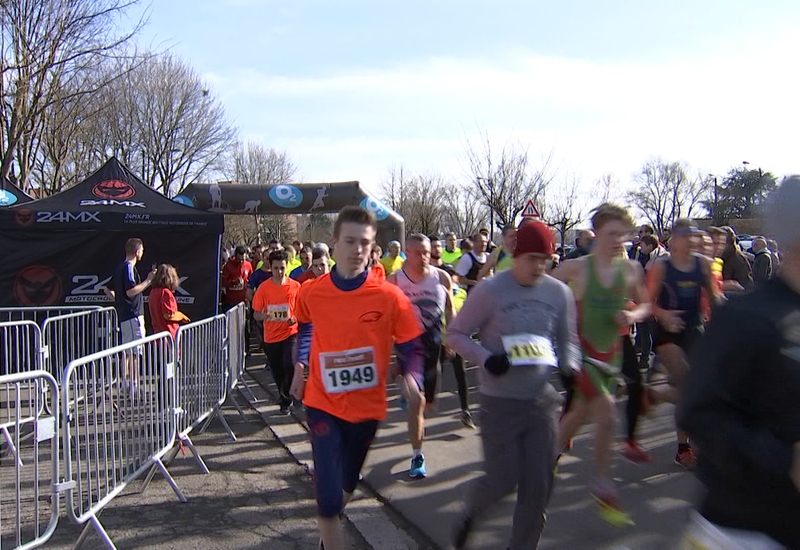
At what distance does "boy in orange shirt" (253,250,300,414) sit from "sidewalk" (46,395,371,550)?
1.43 m

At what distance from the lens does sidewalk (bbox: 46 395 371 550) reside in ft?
14.6

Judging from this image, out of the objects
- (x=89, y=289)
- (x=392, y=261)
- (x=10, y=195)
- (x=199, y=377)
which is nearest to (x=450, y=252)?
(x=392, y=261)

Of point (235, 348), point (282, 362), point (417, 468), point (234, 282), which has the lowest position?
point (417, 468)

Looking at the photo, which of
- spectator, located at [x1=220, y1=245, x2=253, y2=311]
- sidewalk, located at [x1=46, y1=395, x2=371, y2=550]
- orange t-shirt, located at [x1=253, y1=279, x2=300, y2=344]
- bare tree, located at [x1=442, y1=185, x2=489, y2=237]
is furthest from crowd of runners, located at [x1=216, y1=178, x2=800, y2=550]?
bare tree, located at [x1=442, y1=185, x2=489, y2=237]

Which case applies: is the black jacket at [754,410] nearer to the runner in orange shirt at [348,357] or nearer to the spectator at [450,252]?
the runner in orange shirt at [348,357]

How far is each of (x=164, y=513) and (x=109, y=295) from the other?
7.03 m

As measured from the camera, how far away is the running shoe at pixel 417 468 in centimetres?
548

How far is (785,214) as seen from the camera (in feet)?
6.11

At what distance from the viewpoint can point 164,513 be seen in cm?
494

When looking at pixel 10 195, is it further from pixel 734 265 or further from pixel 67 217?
pixel 734 265

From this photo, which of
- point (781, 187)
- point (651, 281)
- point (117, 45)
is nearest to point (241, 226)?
point (117, 45)

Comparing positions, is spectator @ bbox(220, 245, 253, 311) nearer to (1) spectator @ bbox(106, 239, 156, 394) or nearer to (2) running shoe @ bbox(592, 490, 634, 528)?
(1) spectator @ bbox(106, 239, 156, 394)

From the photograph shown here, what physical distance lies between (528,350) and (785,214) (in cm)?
186

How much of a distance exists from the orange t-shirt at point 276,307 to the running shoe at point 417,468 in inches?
105
